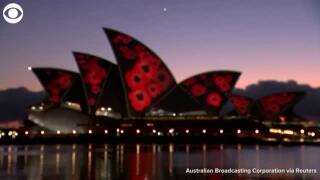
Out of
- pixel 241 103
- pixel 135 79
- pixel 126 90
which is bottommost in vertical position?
pixel 126 90

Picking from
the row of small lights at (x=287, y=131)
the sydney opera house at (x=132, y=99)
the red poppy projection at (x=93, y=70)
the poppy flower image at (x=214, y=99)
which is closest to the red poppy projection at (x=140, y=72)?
the sydney opera house at (x=132, y=99)

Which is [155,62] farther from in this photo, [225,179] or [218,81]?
[225,179]

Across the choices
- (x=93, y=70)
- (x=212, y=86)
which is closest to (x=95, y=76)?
(x=93, y=70)

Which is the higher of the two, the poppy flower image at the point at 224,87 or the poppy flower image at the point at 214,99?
the poppy flower image at the point at 224,87

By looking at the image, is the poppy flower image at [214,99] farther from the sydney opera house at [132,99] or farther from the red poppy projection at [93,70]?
the red poppy projection at [93,70]

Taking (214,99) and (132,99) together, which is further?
(214,99)

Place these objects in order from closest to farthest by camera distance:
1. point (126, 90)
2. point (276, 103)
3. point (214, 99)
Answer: point (126, 90), point (214, 99), point (276, 103)

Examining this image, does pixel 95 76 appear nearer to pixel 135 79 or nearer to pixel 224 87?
pixel 135 79
